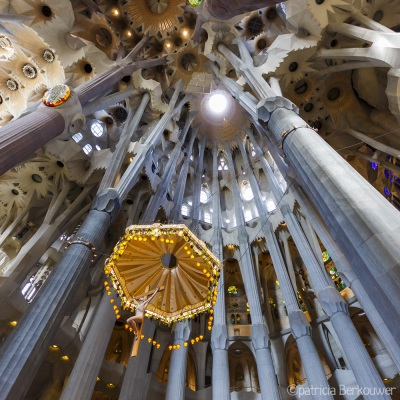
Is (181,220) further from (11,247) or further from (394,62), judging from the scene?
(394,62)

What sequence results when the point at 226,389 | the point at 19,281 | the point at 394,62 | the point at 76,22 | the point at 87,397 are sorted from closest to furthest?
the point at 87,397
the point at 394,62
the point at 226,389
the point at 19,281
the point at 76,22

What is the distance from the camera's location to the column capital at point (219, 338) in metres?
12.2

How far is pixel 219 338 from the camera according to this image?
40.5ft

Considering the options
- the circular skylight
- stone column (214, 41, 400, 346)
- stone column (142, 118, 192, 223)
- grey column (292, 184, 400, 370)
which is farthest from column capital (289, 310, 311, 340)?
the circular skylight

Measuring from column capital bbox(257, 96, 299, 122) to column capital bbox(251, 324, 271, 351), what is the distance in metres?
8.81

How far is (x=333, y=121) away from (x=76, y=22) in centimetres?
1494

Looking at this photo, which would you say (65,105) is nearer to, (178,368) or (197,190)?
(178,368)

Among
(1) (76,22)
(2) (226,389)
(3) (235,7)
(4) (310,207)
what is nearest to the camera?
(3) (235,7)

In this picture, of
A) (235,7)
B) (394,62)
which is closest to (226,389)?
(235,7)

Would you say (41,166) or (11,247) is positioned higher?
(41,166)

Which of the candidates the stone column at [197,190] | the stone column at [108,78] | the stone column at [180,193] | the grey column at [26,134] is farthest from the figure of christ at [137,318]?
the stone column at [197,190]

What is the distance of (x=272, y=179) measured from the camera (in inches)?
642

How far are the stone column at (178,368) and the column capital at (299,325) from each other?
4465mm

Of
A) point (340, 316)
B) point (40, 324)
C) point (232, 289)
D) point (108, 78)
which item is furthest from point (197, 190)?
point (40, 324)
